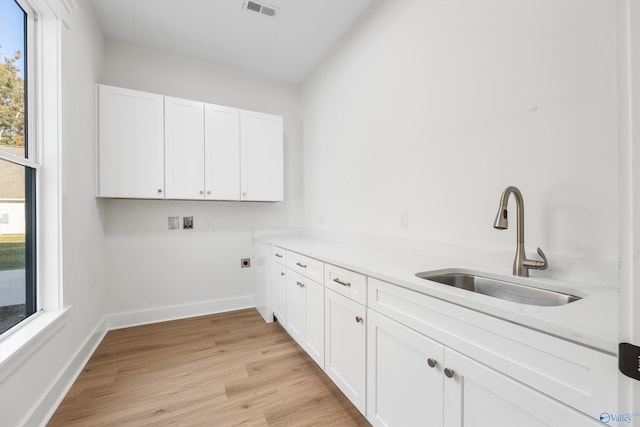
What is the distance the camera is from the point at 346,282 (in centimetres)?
154

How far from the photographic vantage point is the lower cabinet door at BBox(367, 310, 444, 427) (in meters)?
1.01

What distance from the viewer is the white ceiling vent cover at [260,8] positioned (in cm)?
224

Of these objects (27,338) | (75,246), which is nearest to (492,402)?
(27,338)

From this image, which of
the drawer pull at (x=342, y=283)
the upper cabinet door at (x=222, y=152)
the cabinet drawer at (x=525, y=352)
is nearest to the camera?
the cabinet drawer at (x=525, y=352)

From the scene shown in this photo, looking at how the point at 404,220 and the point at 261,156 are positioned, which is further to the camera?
the point at 261,156

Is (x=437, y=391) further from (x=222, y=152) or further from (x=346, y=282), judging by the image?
(x=222, y=152)

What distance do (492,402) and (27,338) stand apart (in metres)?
1.93

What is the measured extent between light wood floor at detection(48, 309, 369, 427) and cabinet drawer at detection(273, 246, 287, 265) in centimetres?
70

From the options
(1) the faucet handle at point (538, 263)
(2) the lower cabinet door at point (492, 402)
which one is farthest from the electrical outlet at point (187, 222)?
(1) the faucet handle at point (538, 263)

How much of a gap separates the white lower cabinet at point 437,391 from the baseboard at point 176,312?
7.37 feet

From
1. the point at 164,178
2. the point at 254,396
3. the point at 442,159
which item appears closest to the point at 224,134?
the point at 164,178

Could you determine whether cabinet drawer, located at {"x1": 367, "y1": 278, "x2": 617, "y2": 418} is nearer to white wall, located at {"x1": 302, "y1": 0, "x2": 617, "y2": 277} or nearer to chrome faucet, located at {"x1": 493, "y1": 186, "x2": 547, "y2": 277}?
chrome faucet, located at {"x1": 493, "y1": 186, "x2": 547, "y2": 277}

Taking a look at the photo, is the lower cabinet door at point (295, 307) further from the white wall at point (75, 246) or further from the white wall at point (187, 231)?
the white wall at point (75, 246)

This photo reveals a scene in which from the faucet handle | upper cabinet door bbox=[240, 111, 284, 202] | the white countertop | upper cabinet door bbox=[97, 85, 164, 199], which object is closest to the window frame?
upper cabinet door bbox=[97, 85, 164, 199]
